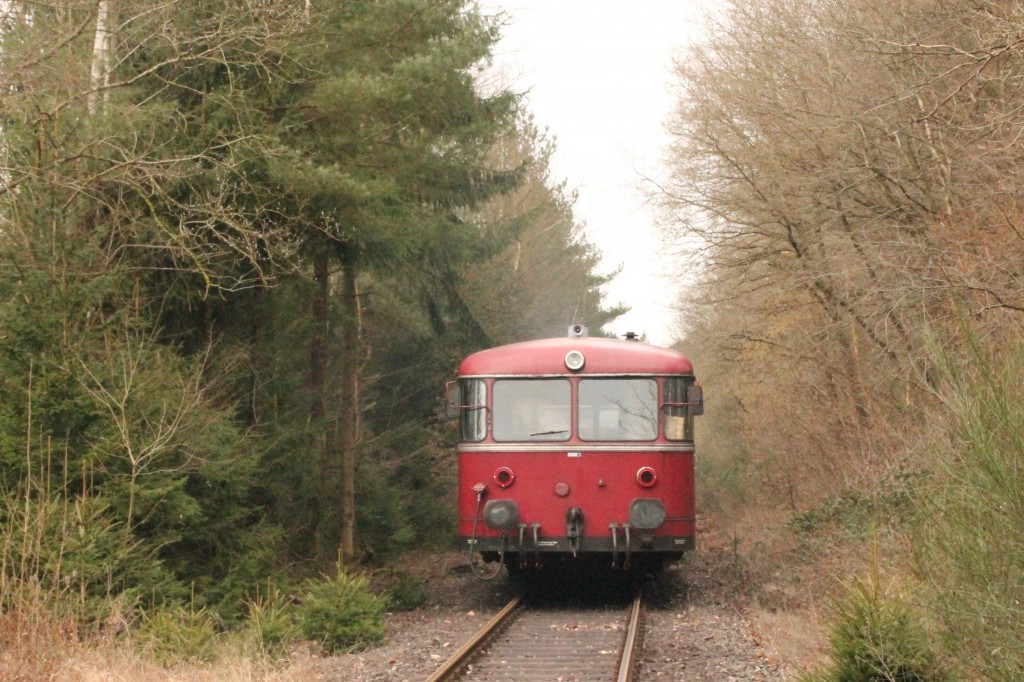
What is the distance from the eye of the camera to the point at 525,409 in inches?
510

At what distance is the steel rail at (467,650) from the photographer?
8.59m

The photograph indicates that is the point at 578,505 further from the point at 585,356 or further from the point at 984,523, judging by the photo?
the point at 984,523

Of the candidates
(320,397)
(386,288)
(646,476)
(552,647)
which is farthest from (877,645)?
(386,288)

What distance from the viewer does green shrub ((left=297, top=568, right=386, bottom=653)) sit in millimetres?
10766

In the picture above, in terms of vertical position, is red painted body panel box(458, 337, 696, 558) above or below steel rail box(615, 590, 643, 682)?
above

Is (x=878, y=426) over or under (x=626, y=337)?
under

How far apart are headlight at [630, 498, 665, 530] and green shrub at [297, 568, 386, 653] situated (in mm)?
2730

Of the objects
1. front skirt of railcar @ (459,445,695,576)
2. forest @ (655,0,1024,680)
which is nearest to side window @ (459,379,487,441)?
front skirt of railcar @ (459,445,695,576)

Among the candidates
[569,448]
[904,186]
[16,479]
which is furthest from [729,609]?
[16,479]

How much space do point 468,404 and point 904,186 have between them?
5.85m

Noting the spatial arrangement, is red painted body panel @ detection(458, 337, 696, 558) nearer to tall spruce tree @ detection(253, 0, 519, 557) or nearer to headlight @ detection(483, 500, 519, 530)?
headlight @ detection(483, 500, 519, 530)

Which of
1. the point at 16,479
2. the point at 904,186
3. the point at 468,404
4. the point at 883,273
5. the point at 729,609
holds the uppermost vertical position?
the point at 904,186

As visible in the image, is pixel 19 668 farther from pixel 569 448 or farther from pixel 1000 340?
pixel 1000 340

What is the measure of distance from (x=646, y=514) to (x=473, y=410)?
2.10 m
